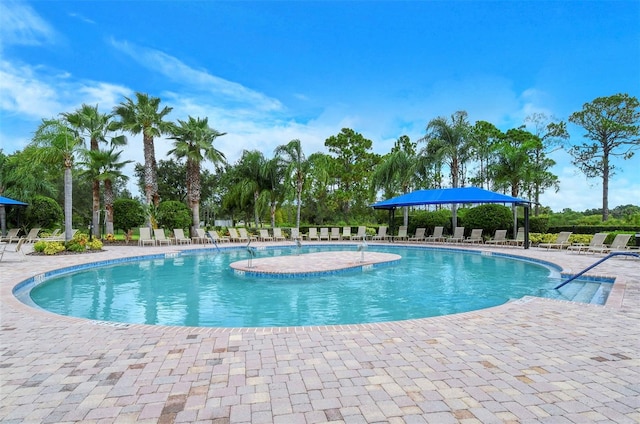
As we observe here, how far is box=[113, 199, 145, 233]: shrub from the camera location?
69.7 feet

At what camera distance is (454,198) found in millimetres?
18469

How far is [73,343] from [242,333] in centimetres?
189

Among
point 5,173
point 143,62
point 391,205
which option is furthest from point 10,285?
point 5,173

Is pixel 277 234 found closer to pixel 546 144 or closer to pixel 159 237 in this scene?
pixel 159 237

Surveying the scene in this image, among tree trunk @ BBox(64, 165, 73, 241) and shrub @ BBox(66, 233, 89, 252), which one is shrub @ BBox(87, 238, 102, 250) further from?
tree trunk @ BBox(64, 165, 73, 241)

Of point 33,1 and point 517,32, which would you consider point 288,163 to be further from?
point 33,1

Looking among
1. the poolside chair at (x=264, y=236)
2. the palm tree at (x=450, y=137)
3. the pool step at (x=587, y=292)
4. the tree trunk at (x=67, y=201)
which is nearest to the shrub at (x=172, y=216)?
the poolside chair at (x=264, y=236)

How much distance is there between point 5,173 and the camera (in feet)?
78.6

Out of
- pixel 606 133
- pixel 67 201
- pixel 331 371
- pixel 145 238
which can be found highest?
pixel 606 133

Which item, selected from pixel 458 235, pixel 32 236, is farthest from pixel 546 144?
pixel 32 236

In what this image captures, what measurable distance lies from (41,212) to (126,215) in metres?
6.29

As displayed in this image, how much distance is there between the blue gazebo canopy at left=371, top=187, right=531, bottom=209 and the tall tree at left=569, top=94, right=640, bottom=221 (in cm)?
1331

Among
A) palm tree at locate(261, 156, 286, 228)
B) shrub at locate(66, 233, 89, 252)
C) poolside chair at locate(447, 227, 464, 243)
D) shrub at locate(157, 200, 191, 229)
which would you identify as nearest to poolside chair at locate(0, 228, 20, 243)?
shrub at locate(66, 233, 89, 252)

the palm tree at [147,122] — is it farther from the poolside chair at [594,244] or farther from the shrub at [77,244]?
the poolside chair at [594,244]
